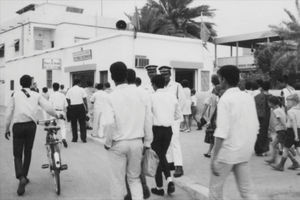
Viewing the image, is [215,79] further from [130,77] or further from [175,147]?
[130,77]

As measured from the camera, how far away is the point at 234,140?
438 centimetres

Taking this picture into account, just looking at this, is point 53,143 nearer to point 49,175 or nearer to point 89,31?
point 49,175

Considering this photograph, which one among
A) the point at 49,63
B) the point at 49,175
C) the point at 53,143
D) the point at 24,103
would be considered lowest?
the point at 49,175

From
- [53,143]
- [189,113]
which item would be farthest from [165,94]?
[189,113]

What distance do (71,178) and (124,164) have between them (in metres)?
3.25

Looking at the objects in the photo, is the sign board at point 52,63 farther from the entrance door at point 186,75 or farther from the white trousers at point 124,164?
the white trousers at point 124,164

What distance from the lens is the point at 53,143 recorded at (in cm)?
682

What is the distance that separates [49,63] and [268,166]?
17.9m

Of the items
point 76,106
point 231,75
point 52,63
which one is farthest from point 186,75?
A: point 231,75

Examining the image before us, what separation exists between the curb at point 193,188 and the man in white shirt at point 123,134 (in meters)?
1.80

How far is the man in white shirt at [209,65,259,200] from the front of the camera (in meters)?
4.36

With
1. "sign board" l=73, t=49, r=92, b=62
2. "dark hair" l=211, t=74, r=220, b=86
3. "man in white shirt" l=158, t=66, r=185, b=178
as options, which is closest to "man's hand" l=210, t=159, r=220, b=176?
"man in white shirt" l=158, t=66, r=185, b=178

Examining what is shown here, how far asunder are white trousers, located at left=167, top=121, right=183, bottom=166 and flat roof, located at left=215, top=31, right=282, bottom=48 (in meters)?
30.4

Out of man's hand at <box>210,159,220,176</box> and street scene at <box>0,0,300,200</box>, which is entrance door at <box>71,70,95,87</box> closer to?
street scene at <box>0,0,300,200</box>
